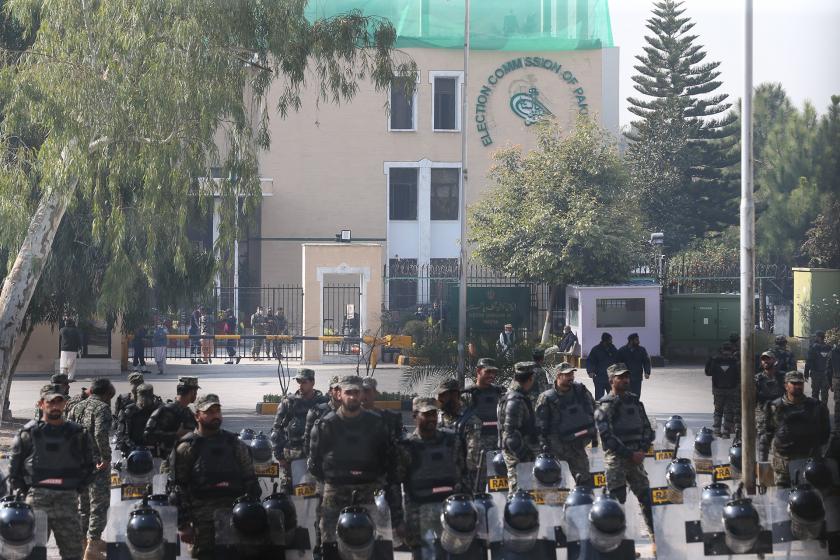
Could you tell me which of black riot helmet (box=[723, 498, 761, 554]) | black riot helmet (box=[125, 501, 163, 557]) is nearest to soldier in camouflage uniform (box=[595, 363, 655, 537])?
black riot helmet (box=[723, 498, 761, 554])

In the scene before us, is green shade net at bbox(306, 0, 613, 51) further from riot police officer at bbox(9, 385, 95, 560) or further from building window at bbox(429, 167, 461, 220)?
riot police officer at bbox(9, 385, 95, 560)

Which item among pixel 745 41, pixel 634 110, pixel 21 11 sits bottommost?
pixel 745 41

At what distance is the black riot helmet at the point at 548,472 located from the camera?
1045 centimetres

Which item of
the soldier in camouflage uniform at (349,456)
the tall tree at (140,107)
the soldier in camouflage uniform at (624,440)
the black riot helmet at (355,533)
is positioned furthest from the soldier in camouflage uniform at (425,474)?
the tall tree at (140,107)

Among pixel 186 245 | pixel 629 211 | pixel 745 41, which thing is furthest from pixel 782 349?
pixel 629 211

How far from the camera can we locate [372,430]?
29.3ft

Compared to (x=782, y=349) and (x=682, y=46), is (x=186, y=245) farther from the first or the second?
(x=682, y=46)

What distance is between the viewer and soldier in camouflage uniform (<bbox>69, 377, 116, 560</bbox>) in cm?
1068

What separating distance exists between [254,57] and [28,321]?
6.80m

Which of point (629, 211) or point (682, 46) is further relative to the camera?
point (682, 46)

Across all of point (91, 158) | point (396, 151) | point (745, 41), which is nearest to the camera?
point (745, 41)

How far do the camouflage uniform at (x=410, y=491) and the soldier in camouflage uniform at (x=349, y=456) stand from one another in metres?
0.10

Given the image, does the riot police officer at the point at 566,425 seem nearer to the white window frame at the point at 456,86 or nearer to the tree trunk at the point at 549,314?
the tree trunk at the point at 549,314

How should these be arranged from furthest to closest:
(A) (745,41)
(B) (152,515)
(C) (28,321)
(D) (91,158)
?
(C) (28,321), (D) (91,158), (A) (745,41), (B) (152,515)
